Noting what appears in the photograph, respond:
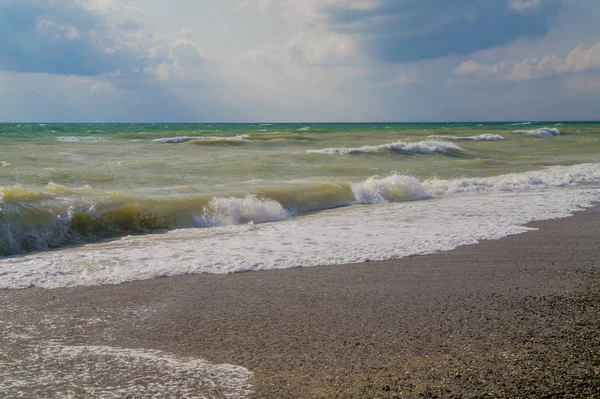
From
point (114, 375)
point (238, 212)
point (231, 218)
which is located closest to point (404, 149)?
point (238, 212)

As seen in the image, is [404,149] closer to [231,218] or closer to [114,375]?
[231,218]

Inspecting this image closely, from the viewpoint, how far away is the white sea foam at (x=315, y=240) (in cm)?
646

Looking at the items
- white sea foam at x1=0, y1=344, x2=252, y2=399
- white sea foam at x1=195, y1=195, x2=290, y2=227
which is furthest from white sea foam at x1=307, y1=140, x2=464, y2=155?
white sea foam at x1=0, y1=344, x2=252, y2=399

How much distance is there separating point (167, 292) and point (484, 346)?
3.09 meters

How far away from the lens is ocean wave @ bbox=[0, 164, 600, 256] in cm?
830

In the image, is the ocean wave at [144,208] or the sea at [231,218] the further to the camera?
the ocean wave at [144,208]

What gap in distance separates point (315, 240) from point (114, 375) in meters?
4.90

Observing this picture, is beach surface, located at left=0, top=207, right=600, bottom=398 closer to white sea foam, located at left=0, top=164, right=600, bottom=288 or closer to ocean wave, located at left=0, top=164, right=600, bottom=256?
white sea foam, located at left=0, top=164, right=600, bottom=288

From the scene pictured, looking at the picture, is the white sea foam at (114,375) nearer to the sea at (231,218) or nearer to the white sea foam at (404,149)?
the sea at (231,218)

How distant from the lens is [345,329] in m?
4.40

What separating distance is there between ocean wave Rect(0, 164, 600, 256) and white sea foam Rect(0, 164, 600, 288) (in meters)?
0.12

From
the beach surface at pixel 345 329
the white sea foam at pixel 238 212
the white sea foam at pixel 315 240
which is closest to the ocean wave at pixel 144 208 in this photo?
the white sea foam at pixel 238 212

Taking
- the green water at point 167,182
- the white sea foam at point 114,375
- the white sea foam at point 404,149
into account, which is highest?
the white sea foam at point 404,149

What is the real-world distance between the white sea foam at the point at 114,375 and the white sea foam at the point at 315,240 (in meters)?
2.08
